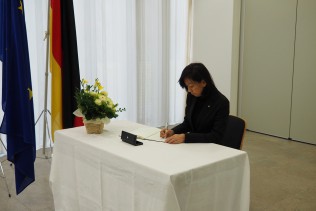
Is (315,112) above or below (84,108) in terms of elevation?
below

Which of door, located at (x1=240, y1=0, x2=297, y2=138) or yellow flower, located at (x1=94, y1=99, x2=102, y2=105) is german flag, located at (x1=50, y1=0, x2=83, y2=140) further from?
door, located at (x1=240, y1=0, x2=297, y2=138)

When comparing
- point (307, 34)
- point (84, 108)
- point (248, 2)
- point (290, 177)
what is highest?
point (248, 2)

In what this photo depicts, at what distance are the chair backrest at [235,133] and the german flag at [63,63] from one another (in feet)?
5.35

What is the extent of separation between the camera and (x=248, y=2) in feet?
17.0

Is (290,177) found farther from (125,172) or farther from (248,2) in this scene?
(248,2)

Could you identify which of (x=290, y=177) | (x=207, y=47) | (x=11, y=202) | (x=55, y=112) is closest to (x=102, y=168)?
(x=11, y=202)

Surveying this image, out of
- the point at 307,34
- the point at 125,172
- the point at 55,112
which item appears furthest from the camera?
the point at 307,34

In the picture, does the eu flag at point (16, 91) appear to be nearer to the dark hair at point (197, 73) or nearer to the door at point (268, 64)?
the dark hair at point (197, 73)

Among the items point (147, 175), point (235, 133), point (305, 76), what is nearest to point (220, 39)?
point (305, 76)

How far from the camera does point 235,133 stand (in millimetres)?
2432

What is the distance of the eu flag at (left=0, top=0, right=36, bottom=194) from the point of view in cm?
277

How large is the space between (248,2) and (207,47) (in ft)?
3.05

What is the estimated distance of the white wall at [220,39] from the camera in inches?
203

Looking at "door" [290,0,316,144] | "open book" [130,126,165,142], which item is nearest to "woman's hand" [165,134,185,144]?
"open book" [130,126,165,142]
